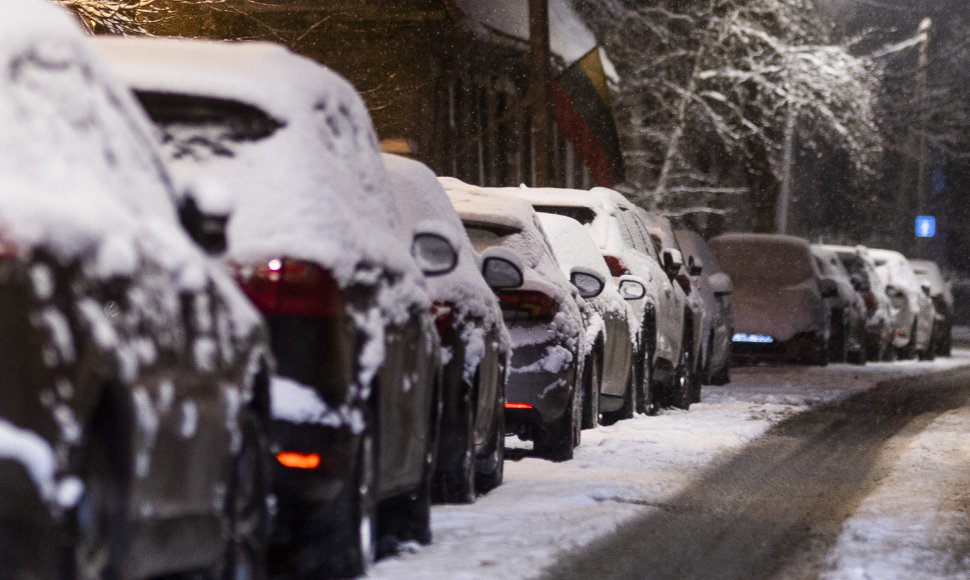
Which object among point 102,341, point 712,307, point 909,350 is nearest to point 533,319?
point 102,341

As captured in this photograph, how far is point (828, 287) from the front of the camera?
2552 centimetres

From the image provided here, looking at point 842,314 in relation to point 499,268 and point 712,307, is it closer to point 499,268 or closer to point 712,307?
point 712,307

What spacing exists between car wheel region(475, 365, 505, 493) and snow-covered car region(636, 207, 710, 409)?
6911 millimetres

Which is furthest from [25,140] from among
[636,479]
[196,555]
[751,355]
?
[751,355]

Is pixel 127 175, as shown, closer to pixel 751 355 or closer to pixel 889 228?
pixel 751 355

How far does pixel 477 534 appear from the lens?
8258mm

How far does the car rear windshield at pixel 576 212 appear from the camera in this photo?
15.3 m

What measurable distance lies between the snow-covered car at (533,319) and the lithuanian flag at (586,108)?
1888cm

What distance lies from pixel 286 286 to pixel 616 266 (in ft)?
30.2

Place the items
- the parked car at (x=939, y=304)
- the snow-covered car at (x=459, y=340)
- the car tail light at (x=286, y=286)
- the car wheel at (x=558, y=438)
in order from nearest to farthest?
the car tail light at (x=286, y=286)
the snow-covered car at (x=459, y=340)
the car wheel at (x=558, y=438)
the parked car at (x=939, y=304)

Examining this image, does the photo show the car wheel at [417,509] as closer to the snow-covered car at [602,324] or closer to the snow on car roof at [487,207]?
the snow on car roof at [487,207]

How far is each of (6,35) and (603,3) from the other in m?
35.8

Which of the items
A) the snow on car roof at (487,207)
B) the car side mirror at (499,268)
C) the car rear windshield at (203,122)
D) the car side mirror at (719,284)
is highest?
the car rear windshield at (203,122)

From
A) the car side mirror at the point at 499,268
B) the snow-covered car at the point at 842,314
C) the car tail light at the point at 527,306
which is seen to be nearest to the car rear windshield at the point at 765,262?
the snow-covered car at the point at 842,314
